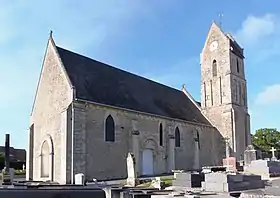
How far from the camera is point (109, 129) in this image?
25969 mm

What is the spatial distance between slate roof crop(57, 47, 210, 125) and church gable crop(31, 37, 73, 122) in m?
0.56

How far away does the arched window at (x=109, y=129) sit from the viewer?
25.8m

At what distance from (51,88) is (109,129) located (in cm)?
563

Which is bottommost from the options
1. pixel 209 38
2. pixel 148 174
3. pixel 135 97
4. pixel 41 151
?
pixel 148 174

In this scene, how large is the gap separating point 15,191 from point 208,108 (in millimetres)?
36888

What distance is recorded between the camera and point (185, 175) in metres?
14.1

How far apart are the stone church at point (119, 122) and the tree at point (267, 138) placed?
69.4 ft

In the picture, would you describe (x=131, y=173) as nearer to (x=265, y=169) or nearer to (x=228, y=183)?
(x=265, y=169)

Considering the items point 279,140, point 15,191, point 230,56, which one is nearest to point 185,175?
point 15,191

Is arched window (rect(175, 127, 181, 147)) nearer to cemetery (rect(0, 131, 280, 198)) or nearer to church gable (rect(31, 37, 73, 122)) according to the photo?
cemetery (rect(0, 131, 280, 198))

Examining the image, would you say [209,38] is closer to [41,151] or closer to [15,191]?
[41,151]

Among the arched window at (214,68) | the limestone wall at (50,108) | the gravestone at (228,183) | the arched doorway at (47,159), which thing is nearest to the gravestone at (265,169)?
the gravestone at (228,183)

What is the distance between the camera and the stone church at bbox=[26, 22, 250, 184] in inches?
944

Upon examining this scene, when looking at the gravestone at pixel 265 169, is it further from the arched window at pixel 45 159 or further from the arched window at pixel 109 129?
the arched window at pixel 45 159
